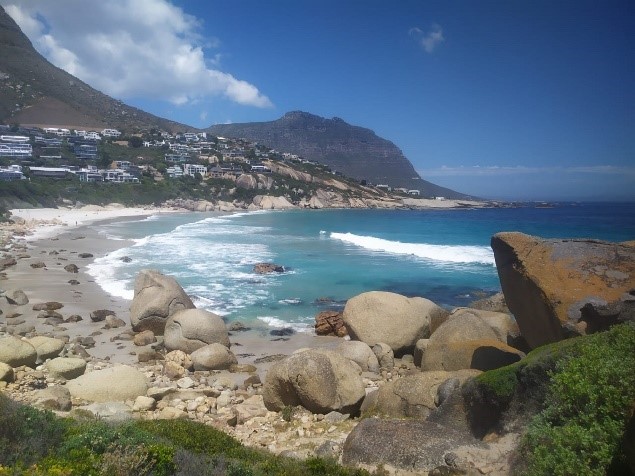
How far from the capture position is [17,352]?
413 inches

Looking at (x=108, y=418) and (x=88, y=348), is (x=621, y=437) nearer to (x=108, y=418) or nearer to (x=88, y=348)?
(x=108, y=418)

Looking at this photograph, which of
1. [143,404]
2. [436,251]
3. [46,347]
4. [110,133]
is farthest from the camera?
[110,133]

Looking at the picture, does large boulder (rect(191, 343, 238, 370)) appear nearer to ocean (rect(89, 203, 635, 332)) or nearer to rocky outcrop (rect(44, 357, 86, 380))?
rocky outcrop (rect(44, 357, 86, 380))

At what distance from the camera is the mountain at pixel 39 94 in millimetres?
117938

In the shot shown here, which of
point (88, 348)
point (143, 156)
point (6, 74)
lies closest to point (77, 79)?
point (6, 74)

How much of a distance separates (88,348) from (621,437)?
43.9 feet

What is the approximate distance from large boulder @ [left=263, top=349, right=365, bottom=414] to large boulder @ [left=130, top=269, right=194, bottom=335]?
6.65 m

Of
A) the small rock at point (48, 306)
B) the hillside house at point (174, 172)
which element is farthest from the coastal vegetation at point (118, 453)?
the hillside house at point (174, 172)

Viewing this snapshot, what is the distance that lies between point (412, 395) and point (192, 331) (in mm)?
Result: 7046

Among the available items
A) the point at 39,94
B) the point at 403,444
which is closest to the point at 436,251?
the point at 403,444

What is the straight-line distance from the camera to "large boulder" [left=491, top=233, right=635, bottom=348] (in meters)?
8.17

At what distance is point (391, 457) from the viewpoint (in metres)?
6.57

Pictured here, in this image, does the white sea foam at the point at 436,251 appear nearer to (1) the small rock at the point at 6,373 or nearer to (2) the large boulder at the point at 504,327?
(2) the large boulder at the point at 504,327

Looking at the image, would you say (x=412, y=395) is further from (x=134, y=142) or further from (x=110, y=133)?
(x=110, y=133)
